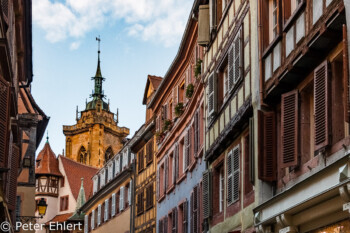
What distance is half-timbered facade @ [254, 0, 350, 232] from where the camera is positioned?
11688 mm

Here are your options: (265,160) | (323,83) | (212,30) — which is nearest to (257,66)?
(265,160)

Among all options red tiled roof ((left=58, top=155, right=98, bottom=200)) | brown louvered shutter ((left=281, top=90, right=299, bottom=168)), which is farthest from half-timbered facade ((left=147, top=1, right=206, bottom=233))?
red tiled roof ((left=58, top=155, right=98, bottom=200))

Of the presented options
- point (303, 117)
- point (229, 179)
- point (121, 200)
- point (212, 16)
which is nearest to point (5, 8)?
point (212, 16)

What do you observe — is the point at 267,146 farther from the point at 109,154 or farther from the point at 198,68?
the point at 109,154

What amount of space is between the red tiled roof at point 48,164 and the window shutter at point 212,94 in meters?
56.7

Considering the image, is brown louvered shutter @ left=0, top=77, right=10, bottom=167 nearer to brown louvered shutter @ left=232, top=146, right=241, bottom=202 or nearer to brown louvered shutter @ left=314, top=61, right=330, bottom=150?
brown louvered shutter @ left=232, top=146, right=241, bottom=202

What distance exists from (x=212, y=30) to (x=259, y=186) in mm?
7428

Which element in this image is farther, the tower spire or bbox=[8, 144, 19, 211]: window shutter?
the tower spire

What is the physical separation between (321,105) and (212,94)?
898 centimetres

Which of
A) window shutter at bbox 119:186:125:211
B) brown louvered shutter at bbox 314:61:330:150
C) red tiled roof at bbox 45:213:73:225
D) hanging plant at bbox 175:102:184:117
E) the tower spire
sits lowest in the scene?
brown louvered shutter at bbox 314:61:330:150

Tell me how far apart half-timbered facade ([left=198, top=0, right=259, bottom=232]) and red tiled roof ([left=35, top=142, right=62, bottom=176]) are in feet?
182

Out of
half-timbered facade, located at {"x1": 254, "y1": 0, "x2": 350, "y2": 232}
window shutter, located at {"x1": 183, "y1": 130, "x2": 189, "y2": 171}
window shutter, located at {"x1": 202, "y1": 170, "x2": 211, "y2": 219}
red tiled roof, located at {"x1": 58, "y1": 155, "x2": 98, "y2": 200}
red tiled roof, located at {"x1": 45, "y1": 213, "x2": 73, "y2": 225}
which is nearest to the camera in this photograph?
half-timbered facade, located at {"x1": 254, "y1": 0, "x2": 350, "y2": 232}

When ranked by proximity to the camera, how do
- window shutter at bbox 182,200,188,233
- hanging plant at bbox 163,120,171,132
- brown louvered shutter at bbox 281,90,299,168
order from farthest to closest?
hanging plant at bbox 163,120,171,132
window shutter at bbox 182,200,188,233
brown louvered shutter at bbox 281,90,299,168

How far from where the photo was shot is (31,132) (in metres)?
35.6
